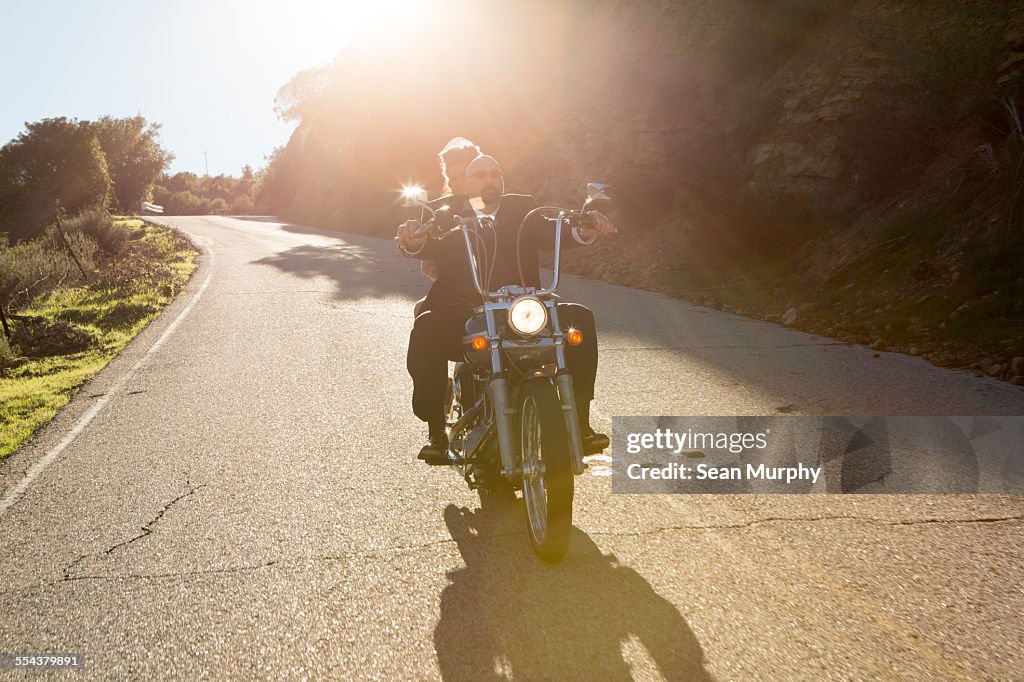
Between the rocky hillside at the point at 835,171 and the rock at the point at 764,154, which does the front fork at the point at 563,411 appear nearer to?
the rocky hillside at the point at 835,171

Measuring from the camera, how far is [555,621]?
3197 millimetres

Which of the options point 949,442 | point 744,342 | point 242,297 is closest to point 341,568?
point 949,442

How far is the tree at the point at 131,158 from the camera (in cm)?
7400

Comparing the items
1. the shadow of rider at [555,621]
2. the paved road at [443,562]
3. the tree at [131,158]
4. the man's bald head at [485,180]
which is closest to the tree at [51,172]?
the tree at [131,158]

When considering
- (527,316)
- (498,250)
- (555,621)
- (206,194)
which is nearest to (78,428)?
(498,250)

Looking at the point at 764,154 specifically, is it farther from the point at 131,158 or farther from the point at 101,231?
the point at 131,158

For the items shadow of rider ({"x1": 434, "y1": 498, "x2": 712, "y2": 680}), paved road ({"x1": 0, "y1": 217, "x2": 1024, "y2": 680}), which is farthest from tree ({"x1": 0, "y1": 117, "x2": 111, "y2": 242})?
shadow of rider ({"x1": 434, "y1": 498, "x2": 712, "y2": 680})

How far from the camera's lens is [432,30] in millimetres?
33875

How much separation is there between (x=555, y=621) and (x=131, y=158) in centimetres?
8292

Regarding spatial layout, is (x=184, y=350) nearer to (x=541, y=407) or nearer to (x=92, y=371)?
(x=92, y=371)

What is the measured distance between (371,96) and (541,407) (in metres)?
35.6

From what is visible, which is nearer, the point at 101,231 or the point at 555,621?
the point at 555,621

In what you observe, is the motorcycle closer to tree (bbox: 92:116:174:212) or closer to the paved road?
the paved road

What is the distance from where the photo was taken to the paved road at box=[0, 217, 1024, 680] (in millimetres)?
2979
